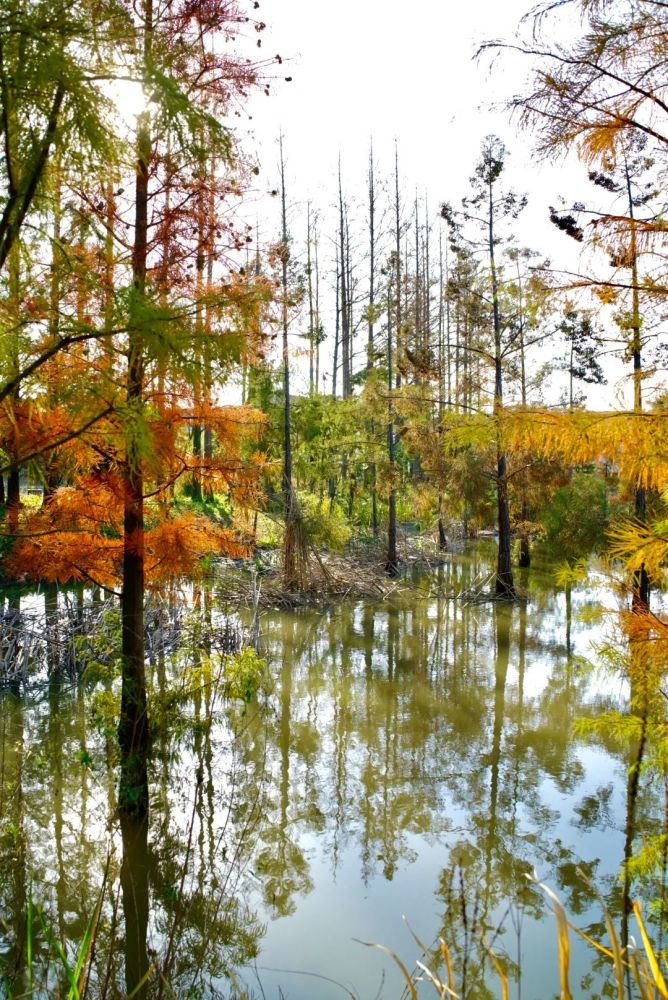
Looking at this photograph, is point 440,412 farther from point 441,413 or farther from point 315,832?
point 315,832

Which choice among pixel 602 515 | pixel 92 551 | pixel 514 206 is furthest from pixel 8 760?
pixel 602 515

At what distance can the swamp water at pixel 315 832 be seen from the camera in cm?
377

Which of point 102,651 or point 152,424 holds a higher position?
point 152,424

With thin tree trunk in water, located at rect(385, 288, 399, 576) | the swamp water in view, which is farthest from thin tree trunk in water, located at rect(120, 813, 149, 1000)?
thin tree trunk in water, located at rect(385, 288, 399, 576)

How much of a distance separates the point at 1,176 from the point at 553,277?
9.63 ft

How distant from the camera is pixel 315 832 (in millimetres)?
5184

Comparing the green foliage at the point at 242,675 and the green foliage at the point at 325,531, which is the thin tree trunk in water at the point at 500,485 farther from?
the green foliage at the point at 242,675

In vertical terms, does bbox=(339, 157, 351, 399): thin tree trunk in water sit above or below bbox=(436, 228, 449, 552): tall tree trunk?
above

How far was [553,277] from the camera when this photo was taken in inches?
159

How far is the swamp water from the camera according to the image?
377cm

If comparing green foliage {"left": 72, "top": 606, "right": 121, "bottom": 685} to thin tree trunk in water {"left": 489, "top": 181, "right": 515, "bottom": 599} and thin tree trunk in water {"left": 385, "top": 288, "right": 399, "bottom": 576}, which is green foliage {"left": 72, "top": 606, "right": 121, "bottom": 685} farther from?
thin tree trunk in water {"left": 489, "top": 181, "right": 515, "bottom": 599}

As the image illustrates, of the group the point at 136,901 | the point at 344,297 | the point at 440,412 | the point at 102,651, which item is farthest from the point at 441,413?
the point at 136,901

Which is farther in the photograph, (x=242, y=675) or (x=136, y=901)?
(x=242, y=675)

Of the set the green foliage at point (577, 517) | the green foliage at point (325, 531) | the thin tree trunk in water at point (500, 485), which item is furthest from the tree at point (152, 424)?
the green foliage at point (577, 517)
